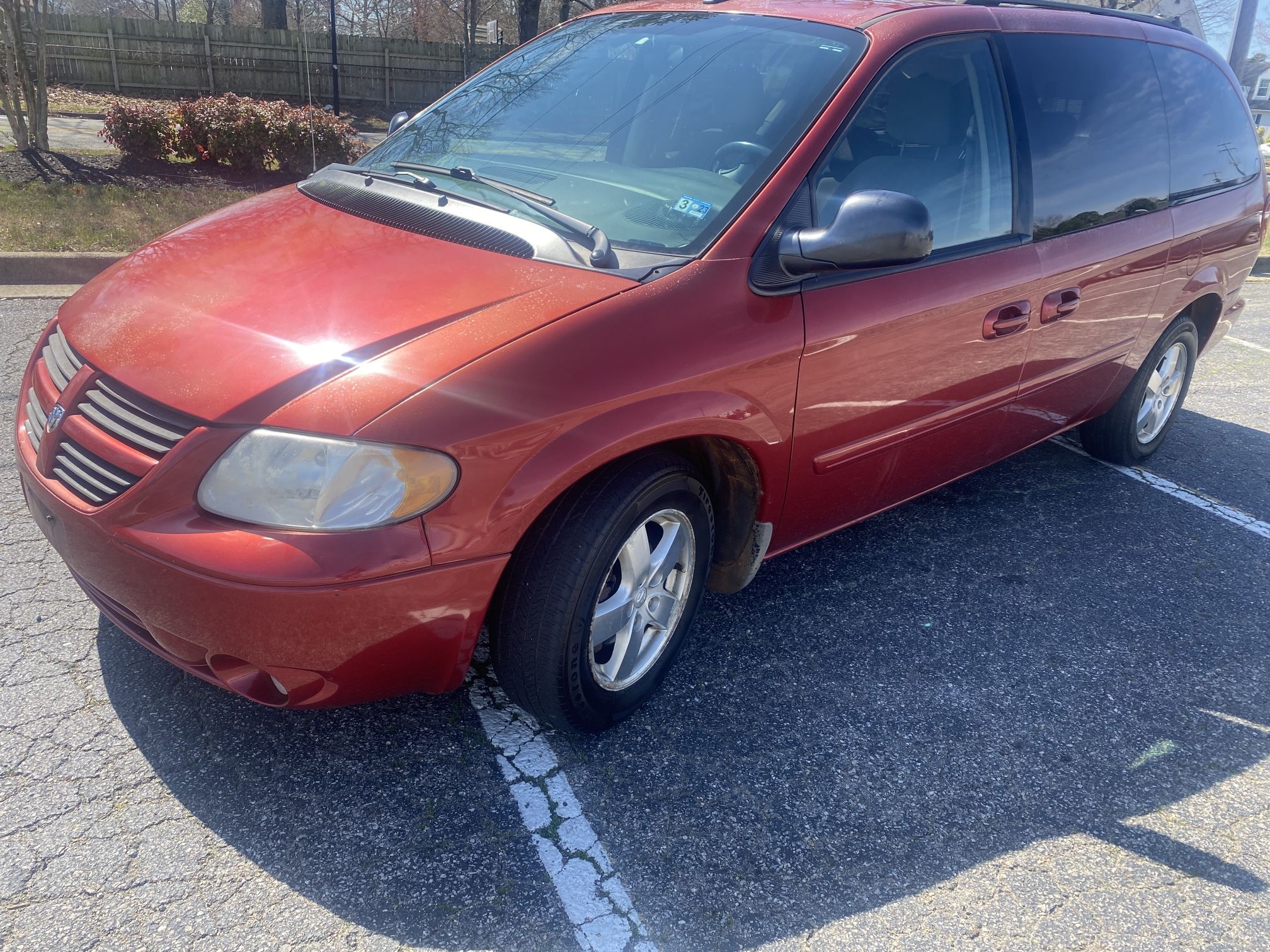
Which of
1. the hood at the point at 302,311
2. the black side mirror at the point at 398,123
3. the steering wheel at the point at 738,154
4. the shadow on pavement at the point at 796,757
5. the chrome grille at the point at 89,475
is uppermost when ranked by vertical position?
the steering wheel at the point at 738,154

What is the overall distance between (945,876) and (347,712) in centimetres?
157

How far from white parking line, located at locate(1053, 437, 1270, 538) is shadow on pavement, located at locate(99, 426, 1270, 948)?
72 centimetres

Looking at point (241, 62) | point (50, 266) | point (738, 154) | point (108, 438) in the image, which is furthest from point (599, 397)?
point (241, 62)

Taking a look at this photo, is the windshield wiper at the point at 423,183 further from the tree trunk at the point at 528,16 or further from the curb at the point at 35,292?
the tree trunk at the point at 528,16

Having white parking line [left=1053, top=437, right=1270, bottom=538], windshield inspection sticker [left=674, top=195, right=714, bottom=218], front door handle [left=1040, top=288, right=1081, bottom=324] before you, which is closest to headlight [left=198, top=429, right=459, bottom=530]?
windshield inspection sticker [left=674, top=195, right=714, bottom=218]

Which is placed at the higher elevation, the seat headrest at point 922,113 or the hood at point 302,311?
the seat headrest at point 922,113

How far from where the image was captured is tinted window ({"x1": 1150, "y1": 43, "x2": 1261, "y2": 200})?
166 inches

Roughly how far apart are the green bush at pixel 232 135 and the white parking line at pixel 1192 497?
7.77 meters

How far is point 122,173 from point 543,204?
27.6 ft

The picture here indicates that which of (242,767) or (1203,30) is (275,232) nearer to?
(242,767)

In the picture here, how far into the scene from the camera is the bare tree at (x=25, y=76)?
898cm

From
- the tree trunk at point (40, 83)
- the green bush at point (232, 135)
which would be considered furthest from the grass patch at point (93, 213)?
the tree trunk at point (40, 83)

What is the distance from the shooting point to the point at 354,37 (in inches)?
928

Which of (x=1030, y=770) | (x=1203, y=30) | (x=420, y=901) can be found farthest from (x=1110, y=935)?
(x=1203, y=30)
